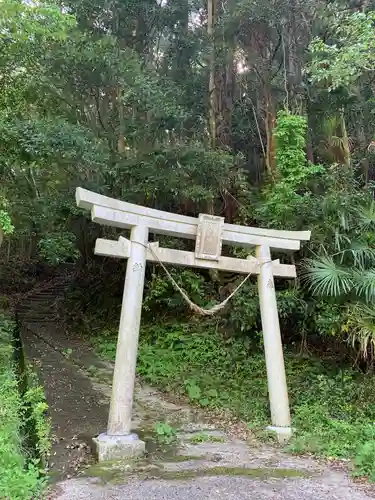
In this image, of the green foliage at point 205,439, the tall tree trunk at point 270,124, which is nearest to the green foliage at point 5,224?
the green foliage at point 205,439

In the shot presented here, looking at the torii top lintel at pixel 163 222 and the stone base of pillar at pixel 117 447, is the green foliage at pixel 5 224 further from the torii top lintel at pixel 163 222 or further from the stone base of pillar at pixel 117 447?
the stone base of pillar at pixel 117 447

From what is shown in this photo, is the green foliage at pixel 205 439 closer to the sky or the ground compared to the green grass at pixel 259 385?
closer to the ground

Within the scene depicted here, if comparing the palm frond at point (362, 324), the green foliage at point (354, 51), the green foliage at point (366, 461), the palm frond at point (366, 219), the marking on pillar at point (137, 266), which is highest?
the green foliage at point (354, 51)

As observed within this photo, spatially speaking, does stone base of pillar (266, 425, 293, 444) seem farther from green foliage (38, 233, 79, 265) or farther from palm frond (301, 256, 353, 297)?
green foliage (38, 233, 79, 265)

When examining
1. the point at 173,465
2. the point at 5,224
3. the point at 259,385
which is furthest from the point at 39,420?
the point at 259,385

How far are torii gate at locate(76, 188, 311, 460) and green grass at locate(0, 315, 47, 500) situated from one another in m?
0.88

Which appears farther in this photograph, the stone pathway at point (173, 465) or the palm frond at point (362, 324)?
the palm frond at point (362, 324)

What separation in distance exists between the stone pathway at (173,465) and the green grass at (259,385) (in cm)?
42

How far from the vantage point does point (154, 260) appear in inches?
218

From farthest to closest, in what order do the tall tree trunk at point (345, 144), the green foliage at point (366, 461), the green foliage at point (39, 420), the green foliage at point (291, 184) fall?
the tall tree trunk at point (345, 144)
the green foliage at point (291, 184)
the green foliage at point (39, 420)
the green foliage at point (366, 461)

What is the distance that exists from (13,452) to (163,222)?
3.04m

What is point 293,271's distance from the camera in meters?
6.49

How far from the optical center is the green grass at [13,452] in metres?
3.59

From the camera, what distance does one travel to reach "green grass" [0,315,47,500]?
359 centimetres
